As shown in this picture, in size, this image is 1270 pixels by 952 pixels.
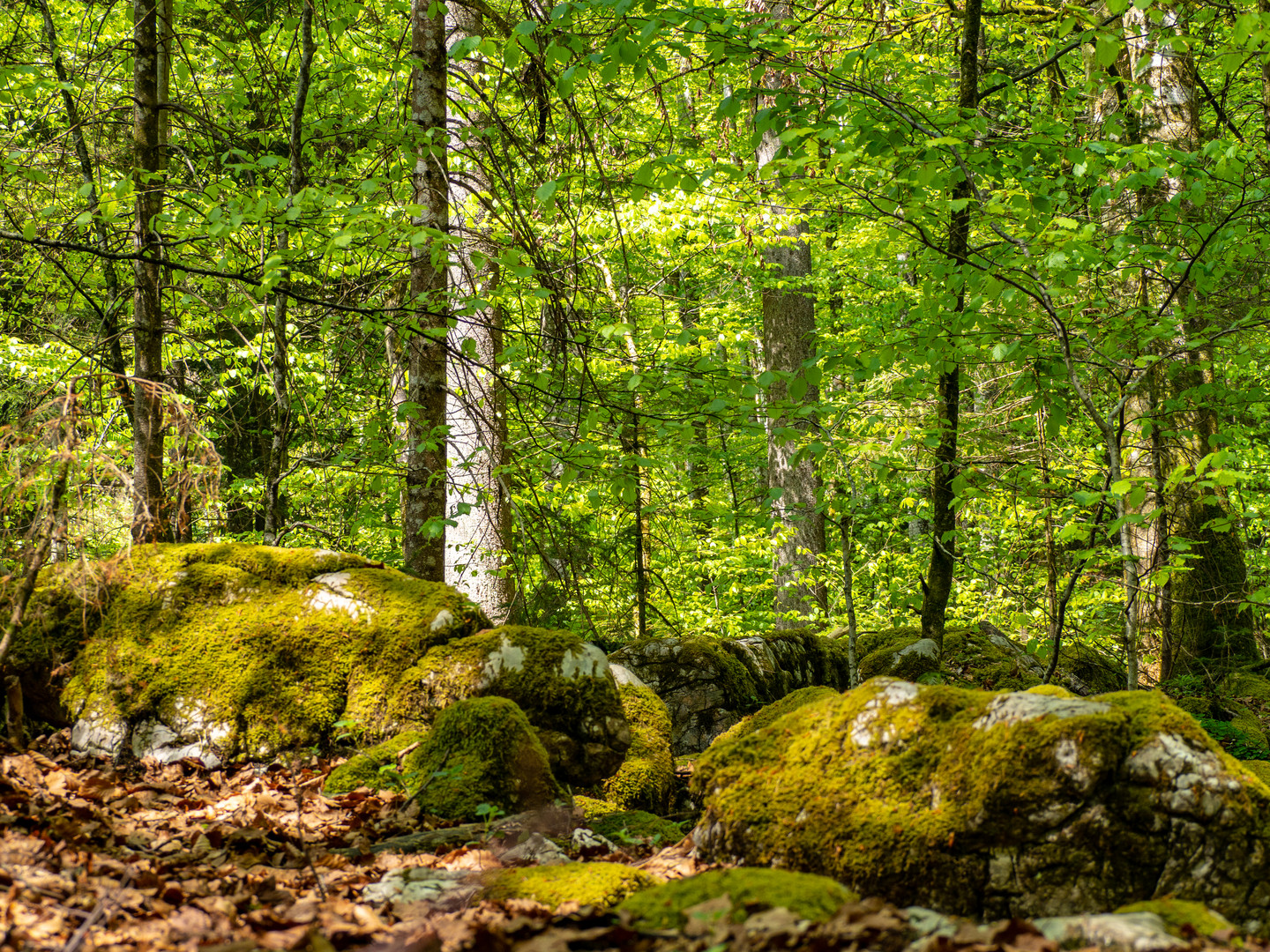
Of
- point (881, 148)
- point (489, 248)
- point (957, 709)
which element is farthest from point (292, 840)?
point (489, 248)

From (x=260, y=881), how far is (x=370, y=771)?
1.30m

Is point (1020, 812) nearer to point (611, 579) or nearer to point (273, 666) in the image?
point (273, 666)

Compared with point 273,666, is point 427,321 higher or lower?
higher

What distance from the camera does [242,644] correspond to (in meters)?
4.65

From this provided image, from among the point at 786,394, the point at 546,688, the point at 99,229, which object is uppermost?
the point at 99,229

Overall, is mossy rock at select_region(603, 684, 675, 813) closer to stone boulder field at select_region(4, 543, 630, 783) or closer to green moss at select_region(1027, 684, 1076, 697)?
stone boulder field at select_region(4, 543, 630, 783)

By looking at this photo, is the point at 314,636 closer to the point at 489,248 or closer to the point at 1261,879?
the point at 1261,879

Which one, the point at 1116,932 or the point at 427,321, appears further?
the point at 427,321

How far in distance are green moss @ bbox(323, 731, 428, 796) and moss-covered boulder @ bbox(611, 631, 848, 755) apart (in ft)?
7.00

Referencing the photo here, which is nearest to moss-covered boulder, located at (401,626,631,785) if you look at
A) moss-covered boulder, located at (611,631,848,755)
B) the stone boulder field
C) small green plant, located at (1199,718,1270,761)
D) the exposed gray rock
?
the stone boulder field

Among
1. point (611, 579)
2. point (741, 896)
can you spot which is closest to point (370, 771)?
point (741, 896)

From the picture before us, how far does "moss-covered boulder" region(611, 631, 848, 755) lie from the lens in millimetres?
6102

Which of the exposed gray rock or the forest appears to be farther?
the forest

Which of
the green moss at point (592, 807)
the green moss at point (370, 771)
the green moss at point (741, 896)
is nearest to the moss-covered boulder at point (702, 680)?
the green moss at point (592, 807)
